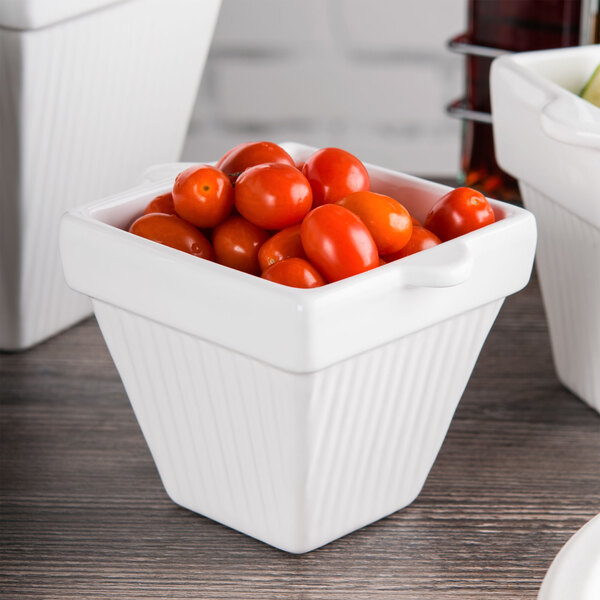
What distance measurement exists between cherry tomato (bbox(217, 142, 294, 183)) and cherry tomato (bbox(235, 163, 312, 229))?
41mm

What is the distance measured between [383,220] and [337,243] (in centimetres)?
4

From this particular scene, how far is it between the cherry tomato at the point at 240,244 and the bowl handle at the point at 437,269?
0.09 m

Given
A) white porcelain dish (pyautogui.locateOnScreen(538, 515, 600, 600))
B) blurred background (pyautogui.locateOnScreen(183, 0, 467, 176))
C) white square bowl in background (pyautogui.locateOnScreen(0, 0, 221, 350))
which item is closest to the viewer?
white porcelain dish (pyautogui.locateOnScreen(538, 515, 600, 600))

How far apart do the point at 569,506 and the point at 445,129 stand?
3.42 ft

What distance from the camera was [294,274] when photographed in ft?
1.56

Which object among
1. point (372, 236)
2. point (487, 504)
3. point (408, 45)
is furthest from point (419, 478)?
point (408, 45)

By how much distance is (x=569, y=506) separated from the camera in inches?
23.6

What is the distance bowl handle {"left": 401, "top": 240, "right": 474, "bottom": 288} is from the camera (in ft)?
1.54

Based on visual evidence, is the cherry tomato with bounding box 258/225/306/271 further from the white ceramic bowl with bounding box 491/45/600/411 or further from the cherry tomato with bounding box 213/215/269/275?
the white ceramic bowl with bounding box 491/45/600/411

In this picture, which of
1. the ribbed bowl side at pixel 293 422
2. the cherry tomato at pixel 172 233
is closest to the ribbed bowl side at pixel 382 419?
the ribbed bowl side at pixel 293 422

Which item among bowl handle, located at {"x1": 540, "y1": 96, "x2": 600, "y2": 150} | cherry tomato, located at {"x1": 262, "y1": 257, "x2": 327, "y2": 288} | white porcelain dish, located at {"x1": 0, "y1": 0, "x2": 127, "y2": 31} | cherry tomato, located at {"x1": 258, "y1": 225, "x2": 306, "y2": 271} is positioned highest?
bowl handle, located at {"x1": 540, "y1": 96, "x2": 600, "y2": 150}

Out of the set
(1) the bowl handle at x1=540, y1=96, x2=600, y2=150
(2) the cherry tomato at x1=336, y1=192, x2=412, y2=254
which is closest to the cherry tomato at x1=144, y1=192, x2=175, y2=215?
(2) the cherry tomato at x1=336, y1=192, x2=412, y2=254

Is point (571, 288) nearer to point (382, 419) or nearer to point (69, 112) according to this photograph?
point (382, 419)

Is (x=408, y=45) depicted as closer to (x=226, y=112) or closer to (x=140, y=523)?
(x=226, y=112)
